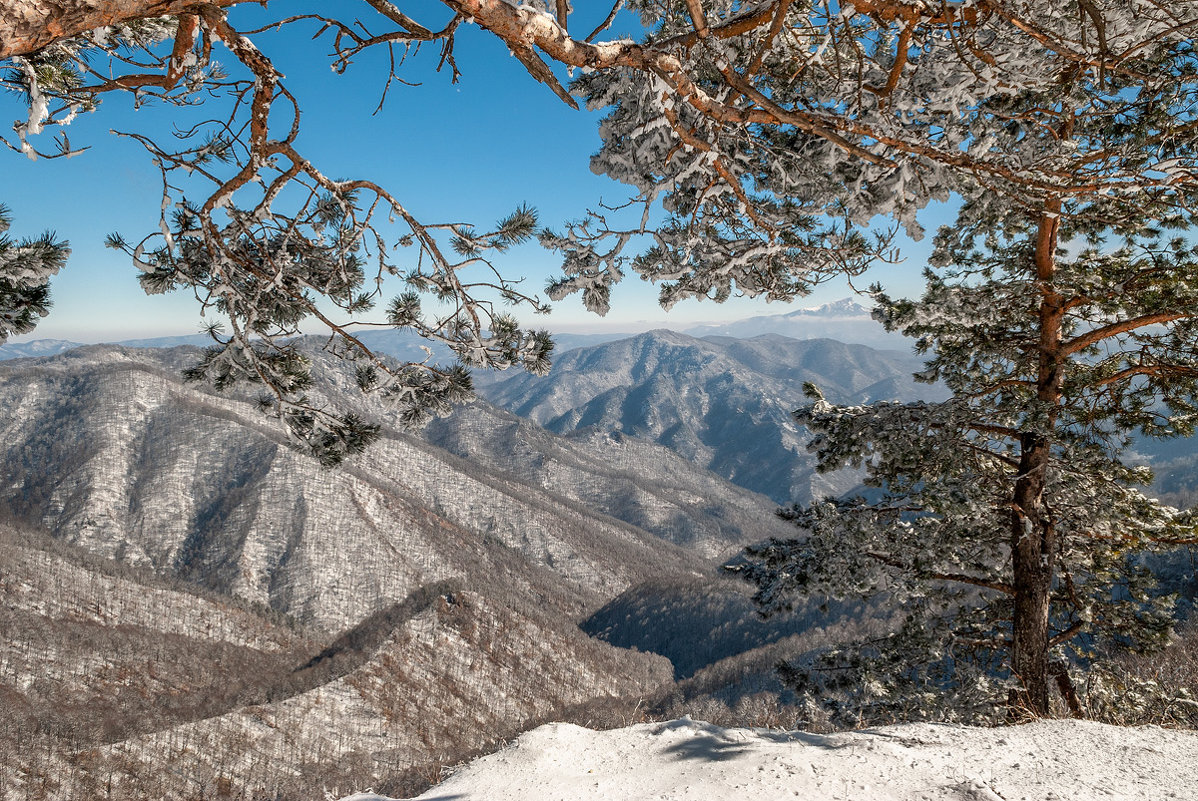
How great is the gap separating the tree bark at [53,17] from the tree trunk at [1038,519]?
897cm

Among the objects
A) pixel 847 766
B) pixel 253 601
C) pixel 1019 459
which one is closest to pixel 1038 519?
pixel 1019 459

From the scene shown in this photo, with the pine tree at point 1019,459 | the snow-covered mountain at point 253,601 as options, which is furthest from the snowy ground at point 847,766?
the snow-covered mountain at point 253,601

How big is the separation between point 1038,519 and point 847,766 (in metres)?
4.97

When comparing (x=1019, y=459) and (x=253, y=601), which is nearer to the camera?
(x=1019, y=459)

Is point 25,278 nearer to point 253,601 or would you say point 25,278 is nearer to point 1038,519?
point 1038,519

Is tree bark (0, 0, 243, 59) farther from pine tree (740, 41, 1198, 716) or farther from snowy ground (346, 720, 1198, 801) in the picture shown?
pine tree (740, 41, 1198, 716)

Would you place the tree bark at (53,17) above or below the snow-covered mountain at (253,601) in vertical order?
above

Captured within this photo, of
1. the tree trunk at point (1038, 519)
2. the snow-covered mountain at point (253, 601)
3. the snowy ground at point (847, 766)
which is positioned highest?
the tree trunk at point (1038, 519)

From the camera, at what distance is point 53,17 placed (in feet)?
7.84

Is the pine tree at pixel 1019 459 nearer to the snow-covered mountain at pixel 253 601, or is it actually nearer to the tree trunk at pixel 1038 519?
the tree trunk at pixel 1038 519

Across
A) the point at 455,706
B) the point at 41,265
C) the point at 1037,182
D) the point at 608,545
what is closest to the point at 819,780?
the point at 1037,182

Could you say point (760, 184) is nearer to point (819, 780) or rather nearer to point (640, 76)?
point (640, 76)

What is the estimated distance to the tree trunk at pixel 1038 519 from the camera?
23.2ft

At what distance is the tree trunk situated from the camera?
7.06m
